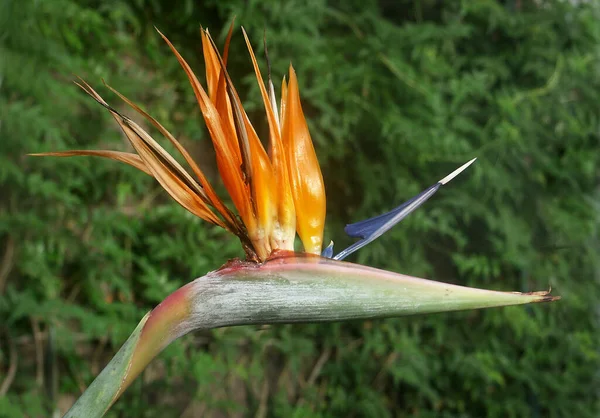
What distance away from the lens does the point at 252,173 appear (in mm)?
431

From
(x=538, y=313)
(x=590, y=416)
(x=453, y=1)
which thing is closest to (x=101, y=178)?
(x=453, y=1)

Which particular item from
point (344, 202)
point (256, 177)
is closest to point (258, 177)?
point (256, 177)

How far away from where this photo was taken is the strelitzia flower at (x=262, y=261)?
1.21ft

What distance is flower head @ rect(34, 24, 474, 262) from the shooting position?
0.42m

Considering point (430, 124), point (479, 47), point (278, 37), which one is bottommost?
point (430, 124)

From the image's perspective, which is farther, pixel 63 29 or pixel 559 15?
pixel 559 15

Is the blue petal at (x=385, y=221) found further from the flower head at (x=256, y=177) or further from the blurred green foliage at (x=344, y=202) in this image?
the blurred green foliage at (x=344, y=202)

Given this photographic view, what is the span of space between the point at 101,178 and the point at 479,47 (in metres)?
1.03

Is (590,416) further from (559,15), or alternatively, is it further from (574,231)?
(559,15)

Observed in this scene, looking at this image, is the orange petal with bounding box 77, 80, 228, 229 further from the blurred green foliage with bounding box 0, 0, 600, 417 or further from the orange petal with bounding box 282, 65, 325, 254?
the blurred green foliage with bounding box 0, 0, 600, 417

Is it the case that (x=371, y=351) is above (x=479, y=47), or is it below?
below

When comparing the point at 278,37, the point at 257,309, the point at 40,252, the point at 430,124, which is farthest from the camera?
the point at 430,124

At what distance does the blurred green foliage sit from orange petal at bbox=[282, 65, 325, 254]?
781 millimetres

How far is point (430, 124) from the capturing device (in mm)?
1628
